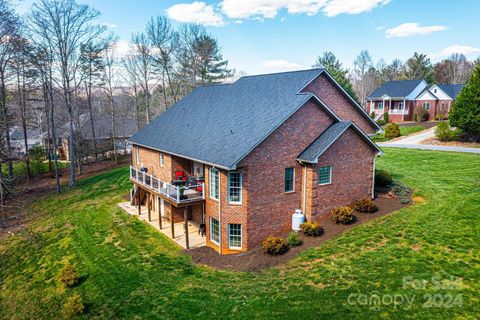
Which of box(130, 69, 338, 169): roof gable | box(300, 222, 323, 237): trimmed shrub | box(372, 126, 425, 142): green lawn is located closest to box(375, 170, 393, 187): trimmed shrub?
box(130, 69, 338, 169): roof gable

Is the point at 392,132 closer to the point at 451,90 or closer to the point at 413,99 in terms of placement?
the point at 413,99

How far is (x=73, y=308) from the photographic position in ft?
43.0

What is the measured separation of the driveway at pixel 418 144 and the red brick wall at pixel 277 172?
21.4 m

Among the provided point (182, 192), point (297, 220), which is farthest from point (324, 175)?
point (182, 192)

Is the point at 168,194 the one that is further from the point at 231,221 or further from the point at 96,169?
the point at 96,169

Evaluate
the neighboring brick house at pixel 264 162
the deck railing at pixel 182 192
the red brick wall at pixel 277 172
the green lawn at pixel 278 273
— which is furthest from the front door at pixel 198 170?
the red brick wall at pixel 277 172

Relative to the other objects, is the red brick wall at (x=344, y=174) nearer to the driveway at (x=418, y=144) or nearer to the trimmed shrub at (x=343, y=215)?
the trimmed shrub at (x=343, y=215)

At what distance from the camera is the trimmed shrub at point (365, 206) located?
61.5 ft

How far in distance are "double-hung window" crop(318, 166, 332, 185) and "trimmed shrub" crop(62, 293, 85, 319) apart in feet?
40.5

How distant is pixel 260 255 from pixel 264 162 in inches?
172

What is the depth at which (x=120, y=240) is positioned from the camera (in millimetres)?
19562

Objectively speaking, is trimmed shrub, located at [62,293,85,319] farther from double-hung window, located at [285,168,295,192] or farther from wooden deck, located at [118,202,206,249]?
double-hung window, located at [285,168,295,192]

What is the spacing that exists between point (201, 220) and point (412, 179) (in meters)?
15.2

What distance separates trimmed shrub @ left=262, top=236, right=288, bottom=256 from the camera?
50.2 ft
